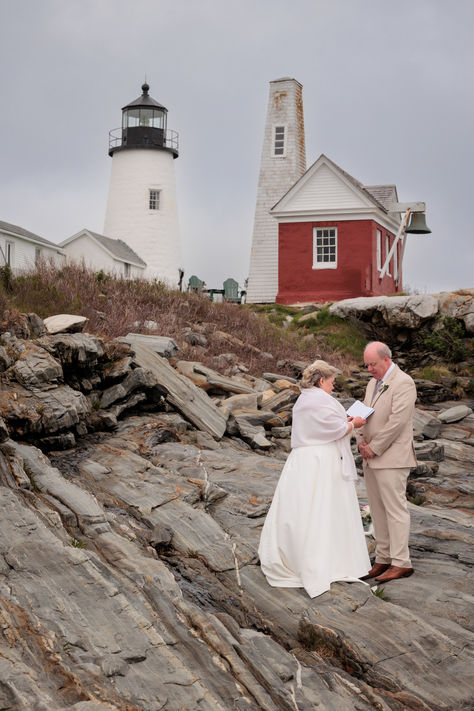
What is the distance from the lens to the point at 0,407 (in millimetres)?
10555

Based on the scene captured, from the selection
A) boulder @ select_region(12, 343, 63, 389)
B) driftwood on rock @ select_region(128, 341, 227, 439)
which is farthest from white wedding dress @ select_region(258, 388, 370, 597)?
boulder @ select_region(12, 343, 63, 389)

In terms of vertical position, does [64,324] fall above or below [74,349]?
above

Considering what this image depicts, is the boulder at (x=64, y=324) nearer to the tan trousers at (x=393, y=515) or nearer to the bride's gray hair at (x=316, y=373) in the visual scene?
the bride's gray hair at (x=316, y=373)

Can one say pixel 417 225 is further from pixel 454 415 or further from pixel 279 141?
pixel 454 415

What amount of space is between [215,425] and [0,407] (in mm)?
3590

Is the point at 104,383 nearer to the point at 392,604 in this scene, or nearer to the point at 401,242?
the point at 392,604

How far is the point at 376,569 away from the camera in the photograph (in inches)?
309

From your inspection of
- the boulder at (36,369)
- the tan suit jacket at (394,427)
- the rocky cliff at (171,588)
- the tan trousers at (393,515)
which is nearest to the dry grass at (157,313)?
the boulder at (36,369)

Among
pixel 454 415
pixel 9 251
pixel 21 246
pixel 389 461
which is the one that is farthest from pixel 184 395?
pixel 21 246

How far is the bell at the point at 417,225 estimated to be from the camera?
98.6 ft

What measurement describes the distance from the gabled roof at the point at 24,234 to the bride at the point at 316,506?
31.8 m

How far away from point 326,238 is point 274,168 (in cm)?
467

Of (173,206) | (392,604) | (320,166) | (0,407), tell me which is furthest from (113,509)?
(173,206)

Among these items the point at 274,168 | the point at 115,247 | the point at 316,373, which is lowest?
the point at 316,373
